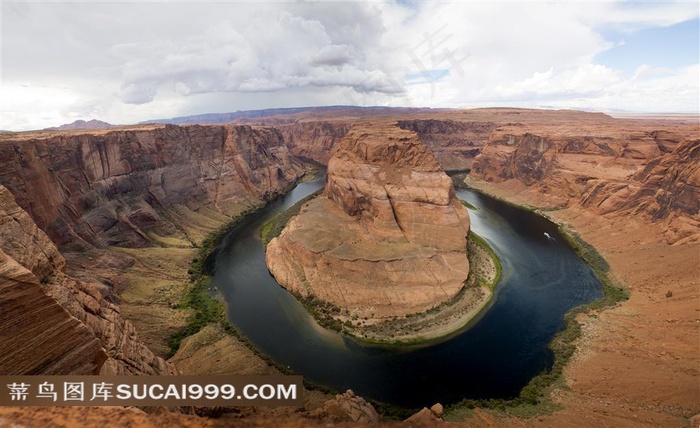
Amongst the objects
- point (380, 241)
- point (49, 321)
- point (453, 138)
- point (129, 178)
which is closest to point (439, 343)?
point (380, 241)

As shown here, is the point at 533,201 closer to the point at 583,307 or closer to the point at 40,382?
the point at 583,307

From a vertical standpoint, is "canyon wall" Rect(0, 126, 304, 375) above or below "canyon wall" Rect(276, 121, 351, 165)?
below

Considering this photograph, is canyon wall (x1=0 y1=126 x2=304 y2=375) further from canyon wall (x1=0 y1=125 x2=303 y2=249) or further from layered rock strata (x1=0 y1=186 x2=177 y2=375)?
canyon wall (x1=0 y1=125 x2=303 y2=249)

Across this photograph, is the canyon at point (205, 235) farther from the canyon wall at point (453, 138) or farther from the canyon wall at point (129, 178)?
the canyon wall at point (453, 138)

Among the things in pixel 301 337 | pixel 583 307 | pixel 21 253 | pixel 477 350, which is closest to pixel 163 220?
pixel 301 337

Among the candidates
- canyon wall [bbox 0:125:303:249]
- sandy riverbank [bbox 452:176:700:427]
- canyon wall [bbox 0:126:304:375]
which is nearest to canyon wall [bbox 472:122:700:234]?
sandy riverbank [bbox 452:176:700:427]

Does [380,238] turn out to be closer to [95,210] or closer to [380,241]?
[380,241]
